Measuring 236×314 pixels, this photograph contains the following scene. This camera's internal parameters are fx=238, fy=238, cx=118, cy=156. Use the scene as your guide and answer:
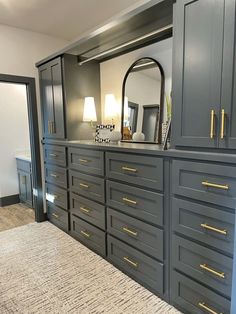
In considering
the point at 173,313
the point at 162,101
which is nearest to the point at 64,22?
the point at 162,101

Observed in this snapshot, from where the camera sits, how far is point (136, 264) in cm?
204

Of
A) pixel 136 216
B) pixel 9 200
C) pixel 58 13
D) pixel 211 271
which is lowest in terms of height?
pixel 9 200

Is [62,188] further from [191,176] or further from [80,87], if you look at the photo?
[191,176]

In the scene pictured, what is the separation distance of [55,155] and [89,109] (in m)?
0.73

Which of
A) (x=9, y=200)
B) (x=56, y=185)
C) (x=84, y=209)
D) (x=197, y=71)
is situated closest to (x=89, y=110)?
(x=56, y=185)

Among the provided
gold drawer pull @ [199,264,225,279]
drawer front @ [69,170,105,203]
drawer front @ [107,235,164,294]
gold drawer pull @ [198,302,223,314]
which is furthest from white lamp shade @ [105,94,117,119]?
gold drawer pull @ [198,302,223,314]

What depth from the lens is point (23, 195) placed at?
4.16 meters

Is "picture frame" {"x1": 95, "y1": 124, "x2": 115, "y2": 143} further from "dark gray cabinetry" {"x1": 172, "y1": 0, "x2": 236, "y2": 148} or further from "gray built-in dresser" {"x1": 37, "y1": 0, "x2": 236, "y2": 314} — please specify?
"dark gray cabinetry" {"x1": 172, "y1": 0, "x2": 236, "y2": 148}

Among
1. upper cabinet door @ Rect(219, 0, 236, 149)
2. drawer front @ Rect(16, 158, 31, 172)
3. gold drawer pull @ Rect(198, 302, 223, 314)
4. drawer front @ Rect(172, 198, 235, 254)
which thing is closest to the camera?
upper cabinet door @ Rect(219, 0, 236, 149)

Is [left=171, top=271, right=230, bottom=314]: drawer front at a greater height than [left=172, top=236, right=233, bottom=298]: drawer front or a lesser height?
lesser

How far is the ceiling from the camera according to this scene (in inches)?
95.9

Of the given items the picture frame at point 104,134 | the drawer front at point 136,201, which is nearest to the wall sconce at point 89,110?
the picture frame at point 104,134

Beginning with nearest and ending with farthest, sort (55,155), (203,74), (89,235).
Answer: (203,74)
(89,235)
(55,155)

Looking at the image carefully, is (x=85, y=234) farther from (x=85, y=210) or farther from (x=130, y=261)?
(x=130, y=261)
